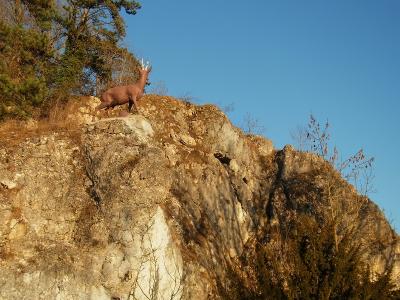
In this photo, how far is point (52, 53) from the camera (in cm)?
2358

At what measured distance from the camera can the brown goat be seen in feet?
67.5

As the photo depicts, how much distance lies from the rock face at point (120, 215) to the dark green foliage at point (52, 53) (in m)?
2.28

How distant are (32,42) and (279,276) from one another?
16229mm

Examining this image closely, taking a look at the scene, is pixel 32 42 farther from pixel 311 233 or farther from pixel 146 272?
pixel 311 233

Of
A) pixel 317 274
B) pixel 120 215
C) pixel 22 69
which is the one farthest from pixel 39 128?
pixel 317 274

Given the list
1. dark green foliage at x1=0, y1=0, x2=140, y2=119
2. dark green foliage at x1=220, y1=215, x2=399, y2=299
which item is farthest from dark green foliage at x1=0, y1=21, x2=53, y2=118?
dark green foliage at x1=220, y1=215, x2=399, y2=299

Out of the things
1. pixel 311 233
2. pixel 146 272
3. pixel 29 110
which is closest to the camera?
pixel 311 233

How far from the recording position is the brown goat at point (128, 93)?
67.5ft

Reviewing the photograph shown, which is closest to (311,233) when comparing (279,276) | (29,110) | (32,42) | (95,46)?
(279,276)

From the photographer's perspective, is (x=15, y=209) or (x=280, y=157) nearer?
(x=15, y=209)

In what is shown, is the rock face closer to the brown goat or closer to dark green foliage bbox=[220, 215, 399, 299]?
the brown goat

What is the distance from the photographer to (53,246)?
1647 cm

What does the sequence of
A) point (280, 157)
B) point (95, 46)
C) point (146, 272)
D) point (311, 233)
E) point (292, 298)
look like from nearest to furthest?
point (292, 298)
point (311, 233)
point (146, 272)
point (95, 46)
point (280, 157)

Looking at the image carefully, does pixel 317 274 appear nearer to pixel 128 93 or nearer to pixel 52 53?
pixel 128 93
